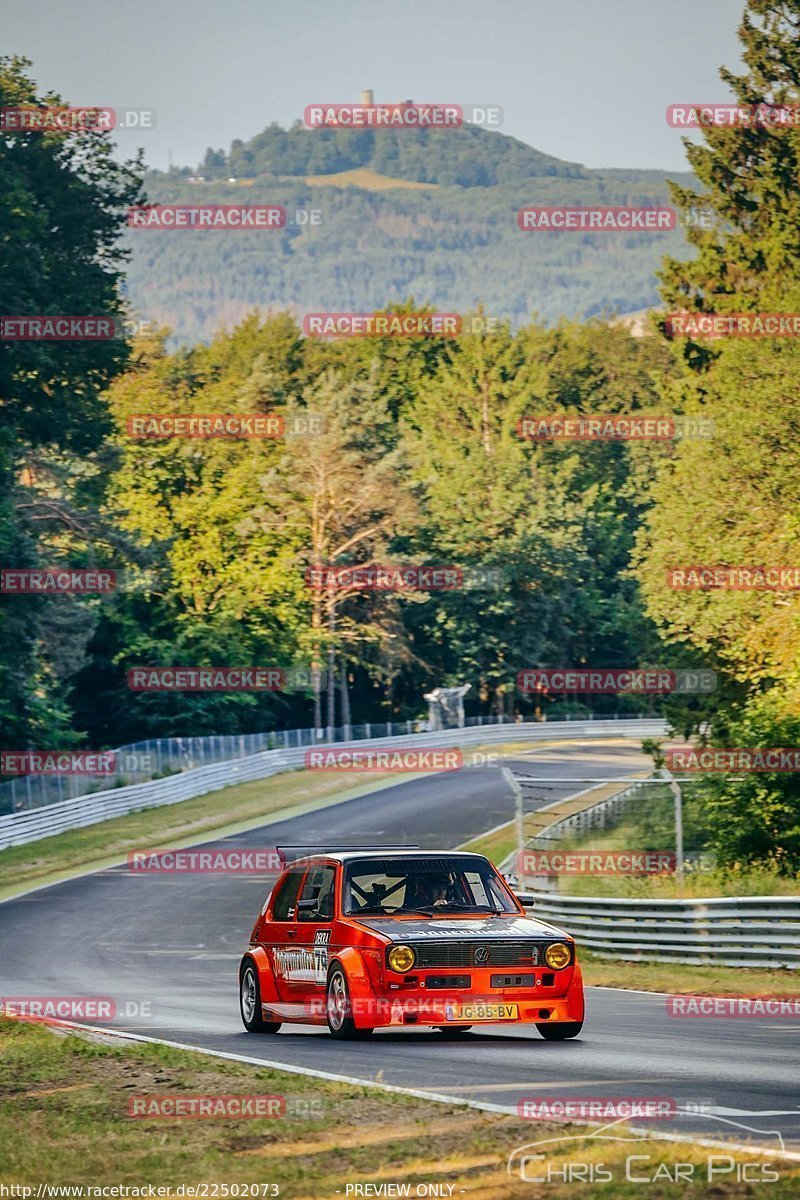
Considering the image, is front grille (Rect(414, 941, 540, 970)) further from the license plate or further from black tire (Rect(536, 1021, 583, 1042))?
black tire (Rect(536, 1021, 583, 1042))

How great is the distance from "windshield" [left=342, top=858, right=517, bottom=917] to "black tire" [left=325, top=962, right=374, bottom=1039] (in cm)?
61

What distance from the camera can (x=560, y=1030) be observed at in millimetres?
13555

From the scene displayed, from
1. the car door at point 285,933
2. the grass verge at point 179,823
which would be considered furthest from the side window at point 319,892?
the grass verge at point 179,823

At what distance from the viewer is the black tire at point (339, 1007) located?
1341 centimetres

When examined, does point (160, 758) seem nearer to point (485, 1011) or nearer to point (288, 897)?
point (288, 897)

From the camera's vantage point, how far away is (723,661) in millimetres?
47719

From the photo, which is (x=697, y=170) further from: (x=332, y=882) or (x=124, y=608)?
(x=332, y=882)

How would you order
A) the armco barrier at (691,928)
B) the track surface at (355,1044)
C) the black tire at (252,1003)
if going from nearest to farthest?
the track surface at (355,1044)
the black tire at (252,1003)
the armco barrier at (691,928)

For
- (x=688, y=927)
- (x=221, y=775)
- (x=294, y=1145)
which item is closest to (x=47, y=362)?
(x=221, y=775)

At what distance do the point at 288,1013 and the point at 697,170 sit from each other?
49.7 m

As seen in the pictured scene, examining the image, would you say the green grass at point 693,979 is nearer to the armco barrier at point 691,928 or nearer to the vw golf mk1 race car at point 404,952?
the armco barrier at point 691,928

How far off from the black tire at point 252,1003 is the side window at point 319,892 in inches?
39.6

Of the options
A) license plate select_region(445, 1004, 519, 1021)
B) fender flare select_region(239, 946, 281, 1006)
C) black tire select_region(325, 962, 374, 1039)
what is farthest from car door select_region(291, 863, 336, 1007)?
license plate select_region(445, 1004, 519, 1021)

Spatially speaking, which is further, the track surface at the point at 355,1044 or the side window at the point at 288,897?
the side window at the point at 288,897
